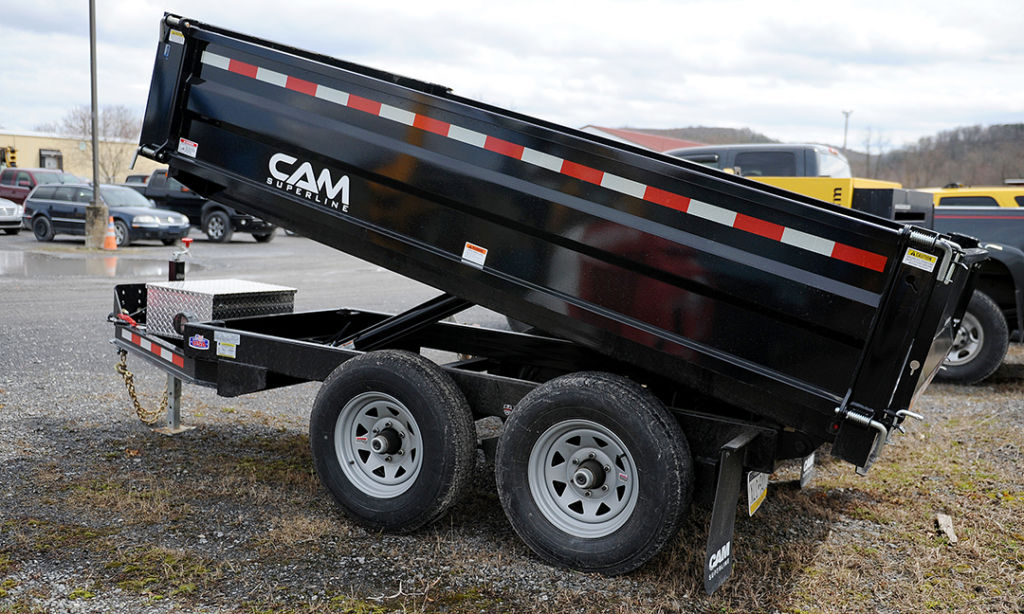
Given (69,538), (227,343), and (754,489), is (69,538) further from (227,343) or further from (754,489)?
(754,489)

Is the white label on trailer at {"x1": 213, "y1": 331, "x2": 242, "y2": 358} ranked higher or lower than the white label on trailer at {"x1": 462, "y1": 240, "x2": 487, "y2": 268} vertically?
lower

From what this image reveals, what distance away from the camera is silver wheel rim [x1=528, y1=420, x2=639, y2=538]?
381cm

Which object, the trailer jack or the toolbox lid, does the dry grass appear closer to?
the trailer jack

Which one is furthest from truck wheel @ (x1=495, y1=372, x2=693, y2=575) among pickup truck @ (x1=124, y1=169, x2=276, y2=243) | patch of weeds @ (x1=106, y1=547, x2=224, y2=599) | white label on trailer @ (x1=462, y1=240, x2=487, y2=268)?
pickup truck @ (x1=124, y1=169, x2=276, y2=243)

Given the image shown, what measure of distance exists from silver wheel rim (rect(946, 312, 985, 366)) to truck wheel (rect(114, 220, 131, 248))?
17995 millimetres

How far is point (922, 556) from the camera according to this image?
4230mm

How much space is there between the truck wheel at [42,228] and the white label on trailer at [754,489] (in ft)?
68.7

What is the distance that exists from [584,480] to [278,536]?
1511mm

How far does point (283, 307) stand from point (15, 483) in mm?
2014

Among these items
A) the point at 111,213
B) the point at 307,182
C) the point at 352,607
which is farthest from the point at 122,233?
the point at 352,607

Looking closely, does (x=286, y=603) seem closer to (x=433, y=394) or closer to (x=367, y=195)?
(x=433, y=394)

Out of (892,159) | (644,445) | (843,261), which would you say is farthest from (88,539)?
(892,159)

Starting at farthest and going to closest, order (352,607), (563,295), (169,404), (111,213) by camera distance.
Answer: (111,213), (169,404), (563,295), (352,607)

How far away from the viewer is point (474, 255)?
4125 millimetres
